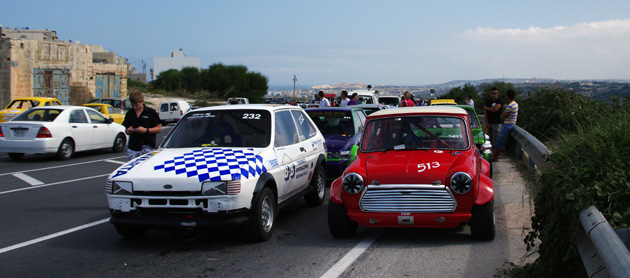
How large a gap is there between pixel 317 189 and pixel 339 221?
7.56 feet

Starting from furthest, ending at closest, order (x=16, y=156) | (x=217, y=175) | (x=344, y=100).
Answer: (x=344, y=100)
(x=16, y=156)
(x=217, y=175)

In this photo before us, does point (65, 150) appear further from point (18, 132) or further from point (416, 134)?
point (416, 134)

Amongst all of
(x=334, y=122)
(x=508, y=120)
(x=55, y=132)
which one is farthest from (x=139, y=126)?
(x=508, y=120)

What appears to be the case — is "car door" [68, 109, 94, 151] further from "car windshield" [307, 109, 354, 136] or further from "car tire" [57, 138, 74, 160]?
"car windshield" [307, 109, 354, 136]

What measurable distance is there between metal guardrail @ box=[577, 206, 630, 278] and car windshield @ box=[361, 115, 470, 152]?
10.4ft

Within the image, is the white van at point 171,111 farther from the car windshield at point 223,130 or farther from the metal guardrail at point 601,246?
the metal guardrail at point 601,246

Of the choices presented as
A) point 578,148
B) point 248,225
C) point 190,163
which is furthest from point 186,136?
point 578,148

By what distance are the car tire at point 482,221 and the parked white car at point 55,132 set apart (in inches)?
488


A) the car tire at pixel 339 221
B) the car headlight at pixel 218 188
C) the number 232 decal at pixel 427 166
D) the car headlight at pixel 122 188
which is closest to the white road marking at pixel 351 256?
the car tire at pixel 339 221

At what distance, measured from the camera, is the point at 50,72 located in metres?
35.0

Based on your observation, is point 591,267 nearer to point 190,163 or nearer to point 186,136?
point 190,163

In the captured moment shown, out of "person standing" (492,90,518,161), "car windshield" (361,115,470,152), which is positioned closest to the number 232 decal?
"car windshield" (361,115,470,152)

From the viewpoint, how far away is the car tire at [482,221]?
6.26 m

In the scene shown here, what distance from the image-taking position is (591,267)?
12.4 feet
